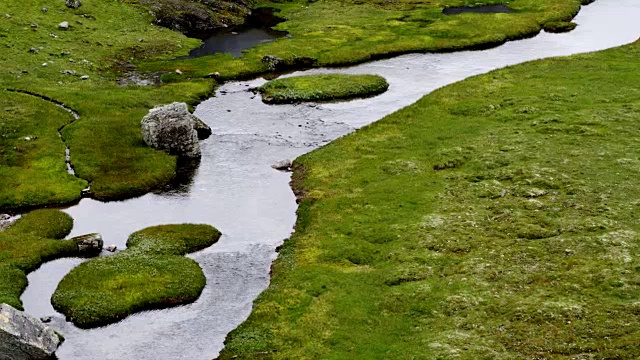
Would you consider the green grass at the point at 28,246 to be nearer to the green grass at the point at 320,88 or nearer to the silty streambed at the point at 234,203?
the silty streambed at the point at 234,203

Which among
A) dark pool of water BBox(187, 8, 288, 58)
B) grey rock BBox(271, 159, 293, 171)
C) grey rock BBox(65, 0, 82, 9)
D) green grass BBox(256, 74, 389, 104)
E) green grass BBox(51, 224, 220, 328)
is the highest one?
grey rock BBox(65, 0, 82, 9)

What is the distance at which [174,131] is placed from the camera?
218 ft

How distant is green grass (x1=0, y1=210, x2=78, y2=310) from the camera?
44250 mm

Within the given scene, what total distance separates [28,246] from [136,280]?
32.7 ft

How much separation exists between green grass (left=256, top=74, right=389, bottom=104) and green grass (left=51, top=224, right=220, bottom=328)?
3484 centimetres

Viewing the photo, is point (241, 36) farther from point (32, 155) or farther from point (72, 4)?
point (32, 155)

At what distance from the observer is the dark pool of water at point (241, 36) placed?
10369 cm

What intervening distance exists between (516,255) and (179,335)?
73.4 ft

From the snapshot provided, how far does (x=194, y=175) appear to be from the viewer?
6303 cm

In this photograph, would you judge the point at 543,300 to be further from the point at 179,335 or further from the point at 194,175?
the point at 194,175

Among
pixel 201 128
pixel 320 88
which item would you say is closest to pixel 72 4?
pixel 320 88

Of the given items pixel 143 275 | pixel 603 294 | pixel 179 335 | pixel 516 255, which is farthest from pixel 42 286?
pixel 603 294

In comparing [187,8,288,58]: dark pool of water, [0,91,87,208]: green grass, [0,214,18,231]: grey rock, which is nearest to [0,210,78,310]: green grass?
[0,214,18,231]: grey rock

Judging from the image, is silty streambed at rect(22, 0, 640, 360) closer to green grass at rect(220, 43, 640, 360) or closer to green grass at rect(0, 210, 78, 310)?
green grass at rect(0, 210, 78, 310)
